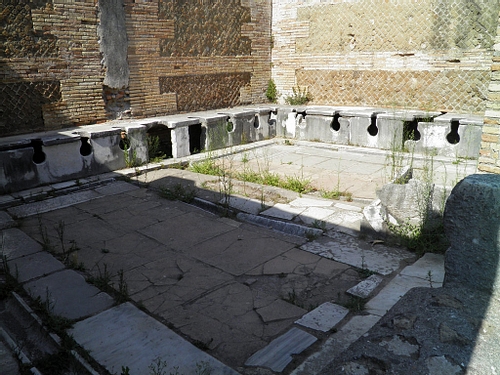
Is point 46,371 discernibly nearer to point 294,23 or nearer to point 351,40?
point 351,40

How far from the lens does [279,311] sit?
3.09 meters

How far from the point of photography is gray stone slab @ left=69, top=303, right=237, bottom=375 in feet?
8.05

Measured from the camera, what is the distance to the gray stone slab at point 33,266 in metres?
3.60

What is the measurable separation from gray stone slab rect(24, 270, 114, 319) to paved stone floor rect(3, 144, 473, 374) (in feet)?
0.04

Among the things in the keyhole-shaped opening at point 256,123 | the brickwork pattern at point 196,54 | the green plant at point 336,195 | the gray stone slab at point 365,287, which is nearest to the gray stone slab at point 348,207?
the green plant at point 336,195

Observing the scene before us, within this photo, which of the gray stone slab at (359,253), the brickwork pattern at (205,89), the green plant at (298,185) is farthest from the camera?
the brickwork pattern at (205,89)

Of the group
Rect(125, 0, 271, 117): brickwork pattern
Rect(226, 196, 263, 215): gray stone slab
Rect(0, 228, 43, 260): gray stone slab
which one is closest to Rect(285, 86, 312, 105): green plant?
Rect(125, 0, 271, 117): brickwork pattern

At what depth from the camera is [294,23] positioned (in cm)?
1079

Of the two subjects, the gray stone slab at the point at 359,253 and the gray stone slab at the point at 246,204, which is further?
the gray stone slab at the point at 246,204

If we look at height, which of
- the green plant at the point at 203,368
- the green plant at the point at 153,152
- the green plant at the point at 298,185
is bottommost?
the green plant at the point at 203,368

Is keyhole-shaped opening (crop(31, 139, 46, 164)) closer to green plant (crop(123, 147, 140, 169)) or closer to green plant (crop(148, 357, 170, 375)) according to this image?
green plant (crop(123, 147, 140, 169))

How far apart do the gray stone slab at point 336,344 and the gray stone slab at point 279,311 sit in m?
0.38

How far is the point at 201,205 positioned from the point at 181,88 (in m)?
4.62

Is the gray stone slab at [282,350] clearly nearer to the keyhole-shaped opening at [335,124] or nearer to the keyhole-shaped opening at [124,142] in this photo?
the keyhole-shaped opening at [124,142]
